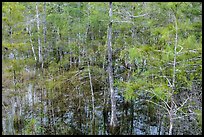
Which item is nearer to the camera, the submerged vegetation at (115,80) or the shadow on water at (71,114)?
the submerged vegetation at (115,80)

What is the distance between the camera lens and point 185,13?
28.2ft

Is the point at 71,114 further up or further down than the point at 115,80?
further down

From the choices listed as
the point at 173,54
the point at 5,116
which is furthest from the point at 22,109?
the point at 173,54

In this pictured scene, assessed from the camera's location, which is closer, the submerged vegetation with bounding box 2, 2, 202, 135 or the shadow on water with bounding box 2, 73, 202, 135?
the submerged vegetation with bounding box 2, 2, 202, 135

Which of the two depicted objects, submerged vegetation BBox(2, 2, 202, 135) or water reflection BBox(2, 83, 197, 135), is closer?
submerged vegetation BBox(2, 2, 202, 135)

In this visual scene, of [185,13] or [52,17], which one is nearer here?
[185,13]

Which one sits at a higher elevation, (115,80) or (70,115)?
(115,80)

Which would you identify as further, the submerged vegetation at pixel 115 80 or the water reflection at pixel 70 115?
the water reflection at pixel 70 115

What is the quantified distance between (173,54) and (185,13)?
5.57 feet

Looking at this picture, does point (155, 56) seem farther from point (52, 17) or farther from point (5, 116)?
point (52, 17)

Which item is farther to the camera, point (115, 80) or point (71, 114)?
point (115, 80)

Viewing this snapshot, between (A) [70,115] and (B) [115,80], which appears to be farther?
(B) [115,80]

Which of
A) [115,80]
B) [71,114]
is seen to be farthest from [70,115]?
[115,80]

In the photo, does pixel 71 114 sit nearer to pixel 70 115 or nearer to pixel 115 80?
pixel 70 115
